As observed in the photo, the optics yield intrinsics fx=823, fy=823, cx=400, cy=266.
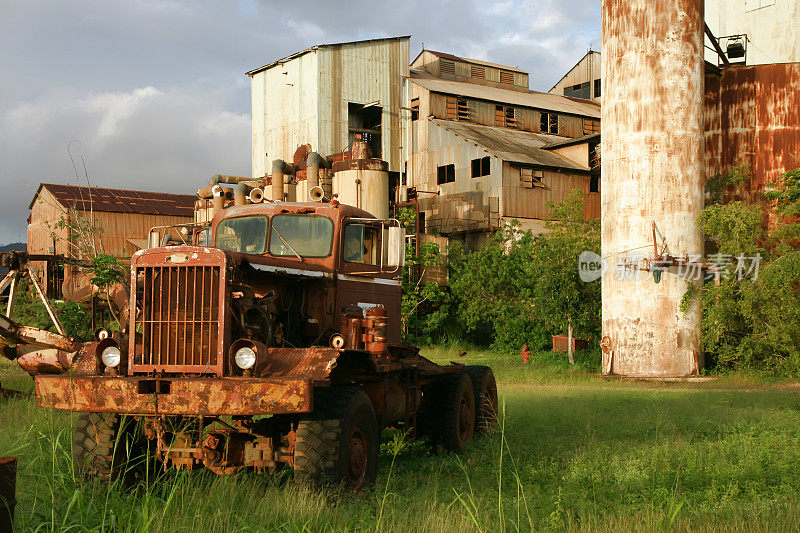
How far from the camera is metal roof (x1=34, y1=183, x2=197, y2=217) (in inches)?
1852

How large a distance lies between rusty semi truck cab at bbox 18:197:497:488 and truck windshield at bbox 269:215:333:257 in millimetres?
344

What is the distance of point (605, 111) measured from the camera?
87.1ft

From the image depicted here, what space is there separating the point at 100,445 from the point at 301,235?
360cm

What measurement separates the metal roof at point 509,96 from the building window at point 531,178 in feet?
23.0

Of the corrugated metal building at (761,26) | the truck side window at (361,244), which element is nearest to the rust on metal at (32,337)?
the truck side window at (361,244)

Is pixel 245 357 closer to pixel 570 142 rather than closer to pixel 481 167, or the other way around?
pixel 481 167

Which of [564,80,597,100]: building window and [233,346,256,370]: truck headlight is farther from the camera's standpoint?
[564,80,597,100]: building window

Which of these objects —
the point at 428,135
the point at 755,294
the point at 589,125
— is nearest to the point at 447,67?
the point at 428,135

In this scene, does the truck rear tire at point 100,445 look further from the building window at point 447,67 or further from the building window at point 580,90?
the building window at point 580,90

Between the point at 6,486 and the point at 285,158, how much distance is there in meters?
39.8

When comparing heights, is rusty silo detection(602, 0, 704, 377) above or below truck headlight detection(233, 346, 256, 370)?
above

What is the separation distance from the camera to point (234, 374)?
818 cm

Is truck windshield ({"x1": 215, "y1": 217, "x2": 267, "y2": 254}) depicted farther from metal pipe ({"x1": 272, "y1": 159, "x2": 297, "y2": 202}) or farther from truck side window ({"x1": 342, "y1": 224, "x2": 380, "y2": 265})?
metal pipe ({"x1": 272, "y1": 159, "x2": 297, "y2": 202})

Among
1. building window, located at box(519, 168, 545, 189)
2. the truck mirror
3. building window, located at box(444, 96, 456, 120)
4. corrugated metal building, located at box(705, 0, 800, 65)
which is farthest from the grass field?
building window, located at box(444, 96, 456, 120)
